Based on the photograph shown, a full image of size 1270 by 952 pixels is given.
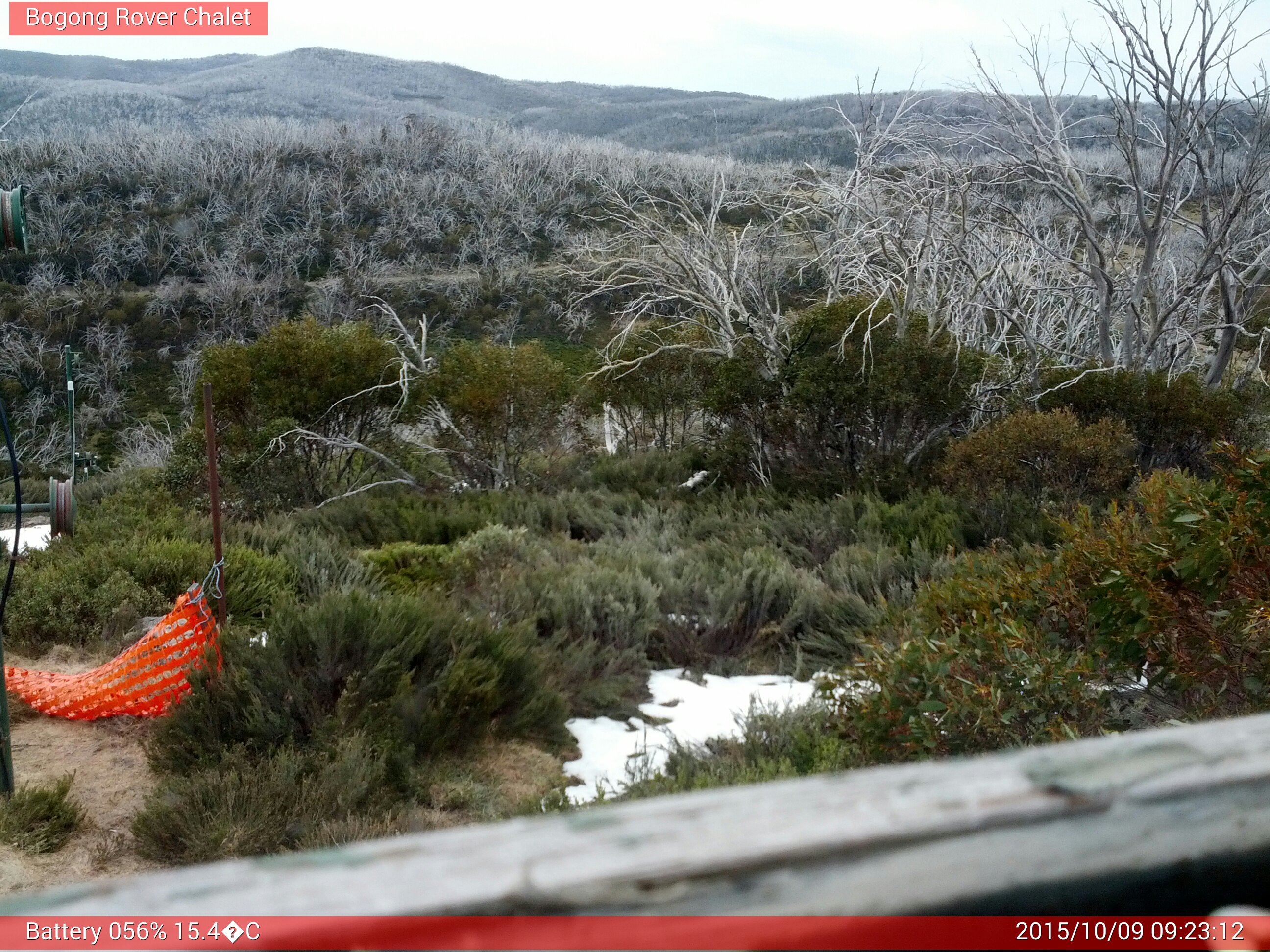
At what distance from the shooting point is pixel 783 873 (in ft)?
1.70

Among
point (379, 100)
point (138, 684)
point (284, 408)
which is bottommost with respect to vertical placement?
point (138, 684)

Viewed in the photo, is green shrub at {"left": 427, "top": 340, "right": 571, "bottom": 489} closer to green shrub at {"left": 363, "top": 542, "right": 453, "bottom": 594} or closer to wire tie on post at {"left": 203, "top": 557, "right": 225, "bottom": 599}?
green shrub at {"left": 363, "top": 542, "right": 453, "bottom": 594}

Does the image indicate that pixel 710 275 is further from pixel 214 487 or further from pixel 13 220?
pixel 13 220

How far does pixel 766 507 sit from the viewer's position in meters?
9.15

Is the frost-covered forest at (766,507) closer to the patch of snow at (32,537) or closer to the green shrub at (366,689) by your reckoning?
the green shrub at (366,689)

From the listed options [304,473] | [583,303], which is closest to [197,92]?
[583,303]

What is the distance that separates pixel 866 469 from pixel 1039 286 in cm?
383

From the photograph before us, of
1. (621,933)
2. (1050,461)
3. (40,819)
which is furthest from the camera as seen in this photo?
(1050,461)

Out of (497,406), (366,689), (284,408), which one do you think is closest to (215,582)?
(366,689)

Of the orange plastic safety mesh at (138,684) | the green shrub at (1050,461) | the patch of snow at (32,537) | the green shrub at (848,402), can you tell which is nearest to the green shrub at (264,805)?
the orange plastic safety mesh at (138,684)

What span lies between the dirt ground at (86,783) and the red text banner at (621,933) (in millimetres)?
3433

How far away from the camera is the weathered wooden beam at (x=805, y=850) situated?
0.50 meters

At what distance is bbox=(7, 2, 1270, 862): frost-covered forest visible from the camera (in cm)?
347

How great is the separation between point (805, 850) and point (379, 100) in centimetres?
8059
